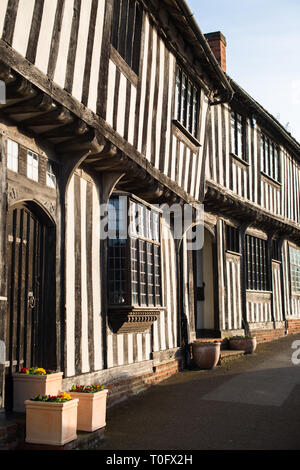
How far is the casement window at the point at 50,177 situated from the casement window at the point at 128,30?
7.06 feet

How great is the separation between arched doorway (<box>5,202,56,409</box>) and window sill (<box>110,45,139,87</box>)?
2473 millimetres

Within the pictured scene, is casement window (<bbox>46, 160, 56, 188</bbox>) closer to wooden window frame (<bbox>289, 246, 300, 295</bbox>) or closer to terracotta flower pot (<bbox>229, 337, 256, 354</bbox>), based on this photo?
terracotta flower pot (<bbox>229, 337, 256, 354</bbox>)

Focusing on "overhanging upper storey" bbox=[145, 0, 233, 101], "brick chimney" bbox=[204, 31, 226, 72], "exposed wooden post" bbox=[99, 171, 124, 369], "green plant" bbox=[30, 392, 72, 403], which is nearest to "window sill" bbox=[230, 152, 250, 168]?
"overhanging upper storey" bbox=[145, 0, 233, 101]

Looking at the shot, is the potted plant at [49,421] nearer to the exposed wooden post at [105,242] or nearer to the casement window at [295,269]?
the exposed wooden post at [105,242]

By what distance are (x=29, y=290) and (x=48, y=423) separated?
160 centimetres

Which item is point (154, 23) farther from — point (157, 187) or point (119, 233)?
point (119, 233)

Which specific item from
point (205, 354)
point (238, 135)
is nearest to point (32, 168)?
point (205, 354)

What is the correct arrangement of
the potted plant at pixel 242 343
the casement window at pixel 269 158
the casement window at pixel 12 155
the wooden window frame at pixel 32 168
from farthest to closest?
1. the casement window at pixel 269 158
2. the potted plant at pixel 242 343
3. the wooden window frame at pixel 32 168
4. the casement window at pixel 12 155

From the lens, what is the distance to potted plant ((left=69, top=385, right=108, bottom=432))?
510 centimetres

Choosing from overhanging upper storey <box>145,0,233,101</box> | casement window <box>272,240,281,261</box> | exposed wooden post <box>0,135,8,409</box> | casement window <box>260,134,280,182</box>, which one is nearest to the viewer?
exposed wooden post <box>0,135,8,409</box>

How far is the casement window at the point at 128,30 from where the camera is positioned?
23.2ft

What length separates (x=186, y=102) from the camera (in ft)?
32.6

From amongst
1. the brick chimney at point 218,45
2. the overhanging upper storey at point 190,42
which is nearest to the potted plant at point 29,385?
the overhanging upper storey at point 190,42
